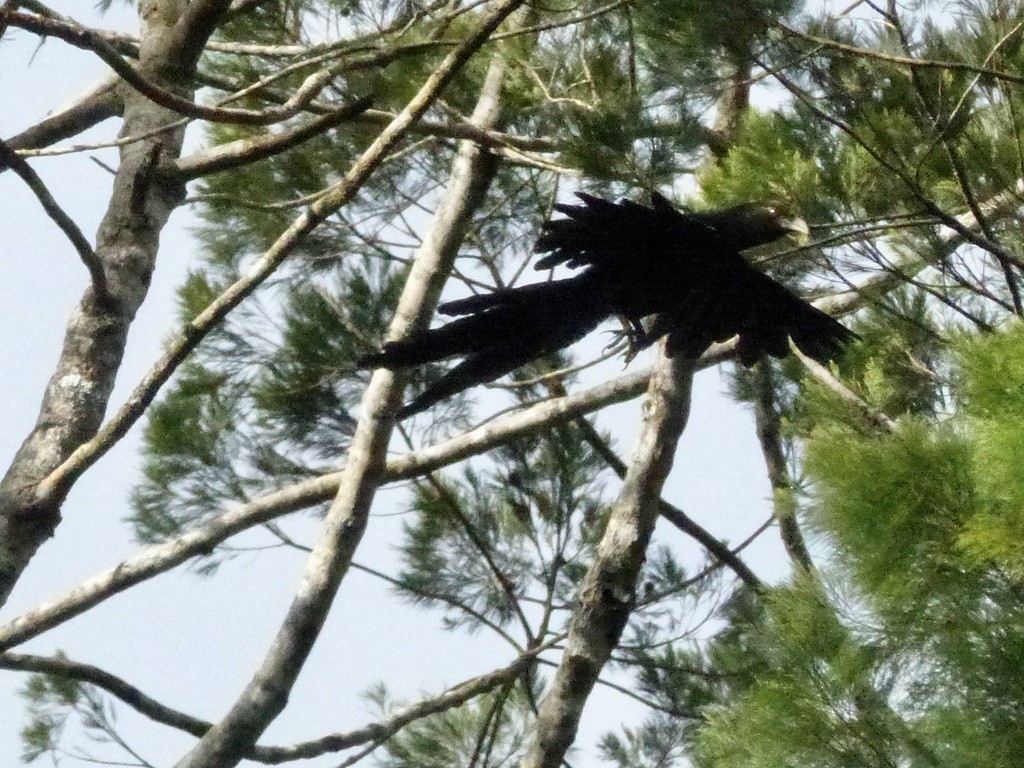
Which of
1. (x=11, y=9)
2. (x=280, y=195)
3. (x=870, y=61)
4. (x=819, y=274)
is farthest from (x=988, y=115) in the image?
(x=280, y=195)

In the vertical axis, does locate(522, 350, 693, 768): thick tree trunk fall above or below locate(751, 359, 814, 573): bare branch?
below

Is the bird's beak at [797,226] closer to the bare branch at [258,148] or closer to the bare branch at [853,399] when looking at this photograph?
the bare branch at [853,399]

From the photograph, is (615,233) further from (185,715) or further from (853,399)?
(185,715)

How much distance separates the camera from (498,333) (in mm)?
1716

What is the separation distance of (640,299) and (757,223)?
257 mm

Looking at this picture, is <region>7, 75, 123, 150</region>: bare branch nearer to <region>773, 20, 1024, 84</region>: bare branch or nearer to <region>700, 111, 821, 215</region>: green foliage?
<region>700, 111, 821, 215</region>: green foliage

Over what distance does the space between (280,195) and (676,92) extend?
128cm

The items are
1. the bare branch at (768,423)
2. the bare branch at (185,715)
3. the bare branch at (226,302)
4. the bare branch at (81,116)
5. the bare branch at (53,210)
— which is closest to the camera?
the bare branch at (53,210)

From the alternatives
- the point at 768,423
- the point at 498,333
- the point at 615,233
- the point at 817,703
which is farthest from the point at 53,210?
the point at 768,423

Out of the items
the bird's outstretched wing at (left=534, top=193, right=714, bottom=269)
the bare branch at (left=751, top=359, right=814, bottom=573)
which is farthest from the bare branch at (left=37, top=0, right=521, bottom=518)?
the bare branch at (left=751, top=359, right=814, bottom=573)

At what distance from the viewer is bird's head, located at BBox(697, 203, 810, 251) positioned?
183 cm

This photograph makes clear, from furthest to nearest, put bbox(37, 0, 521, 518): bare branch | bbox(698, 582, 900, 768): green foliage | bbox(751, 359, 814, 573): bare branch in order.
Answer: bbox(751, 359, 814, 573): bare branch < bbox(37, 0, 521, 518): bare branch < bbox(698, 582, 900, 768): green foliage

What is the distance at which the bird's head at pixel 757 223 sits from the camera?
1.83 meters

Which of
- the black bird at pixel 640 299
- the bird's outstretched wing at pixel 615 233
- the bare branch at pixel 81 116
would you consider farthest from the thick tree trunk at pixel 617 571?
the bare branch at pixel 81 116
